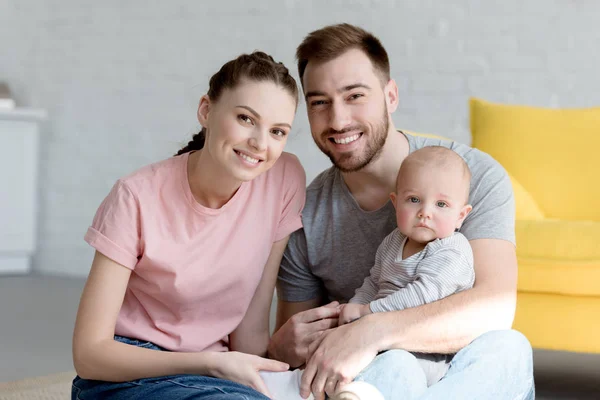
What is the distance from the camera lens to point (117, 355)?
5.15 ft

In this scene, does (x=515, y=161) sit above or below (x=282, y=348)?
above

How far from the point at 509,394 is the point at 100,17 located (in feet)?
13.6

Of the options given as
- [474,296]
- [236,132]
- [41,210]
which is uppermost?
[236,132]

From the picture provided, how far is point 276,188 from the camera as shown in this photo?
187 centimetres

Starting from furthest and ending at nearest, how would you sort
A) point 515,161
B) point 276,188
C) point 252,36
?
point 252,36 → point 515,161 → point 276,188

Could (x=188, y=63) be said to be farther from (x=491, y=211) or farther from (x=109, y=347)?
(x=109, y=347)

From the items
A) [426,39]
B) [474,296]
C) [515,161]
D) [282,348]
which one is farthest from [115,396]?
[426,39]

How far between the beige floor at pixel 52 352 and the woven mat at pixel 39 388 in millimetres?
111

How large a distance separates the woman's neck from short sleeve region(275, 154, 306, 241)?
157 mm

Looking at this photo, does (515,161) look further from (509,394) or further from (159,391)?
(159,391)

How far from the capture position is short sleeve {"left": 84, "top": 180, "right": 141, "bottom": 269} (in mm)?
1592

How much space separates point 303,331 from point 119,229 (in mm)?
443

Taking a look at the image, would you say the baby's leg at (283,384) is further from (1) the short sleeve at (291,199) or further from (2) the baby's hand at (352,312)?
(1) the short sleeve at (291,199)

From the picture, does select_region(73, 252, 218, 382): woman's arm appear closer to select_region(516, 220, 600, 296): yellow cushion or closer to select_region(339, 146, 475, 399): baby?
select_region(339, 146, 475, 399): baby
